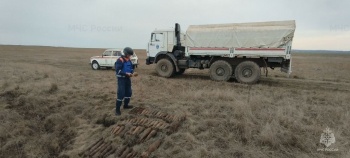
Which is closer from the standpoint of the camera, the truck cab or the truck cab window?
the truck cab

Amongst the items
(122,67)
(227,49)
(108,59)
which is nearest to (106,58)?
(108,59)

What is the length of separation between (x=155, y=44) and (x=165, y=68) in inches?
59.0

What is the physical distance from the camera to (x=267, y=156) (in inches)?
188

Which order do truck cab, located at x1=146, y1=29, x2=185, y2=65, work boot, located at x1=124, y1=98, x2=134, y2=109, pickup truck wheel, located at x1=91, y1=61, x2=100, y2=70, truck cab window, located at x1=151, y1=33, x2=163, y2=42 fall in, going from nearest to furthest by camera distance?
work boot, located at x1=124, y1=98, x2=134, y2=109 → truck cab, located at x1=146, y1=29, x2=185, y2=65 → truck cab window, located at x1=151, y1=33, x2=163, y2=42 → pickup truck wheel, located at x1=91, y1=61, x2=100, y2=70

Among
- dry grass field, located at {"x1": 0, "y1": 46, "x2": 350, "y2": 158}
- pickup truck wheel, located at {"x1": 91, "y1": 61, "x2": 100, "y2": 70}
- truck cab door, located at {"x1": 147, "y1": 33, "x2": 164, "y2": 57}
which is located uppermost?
truck cab door, located at {"x1": 147, "y1": 33, "x2": 164, "y2": 57}

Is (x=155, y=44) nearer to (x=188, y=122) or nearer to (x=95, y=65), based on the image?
(x=95, y=65)

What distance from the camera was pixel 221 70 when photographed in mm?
12812

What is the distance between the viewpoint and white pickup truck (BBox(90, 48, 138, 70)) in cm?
1773

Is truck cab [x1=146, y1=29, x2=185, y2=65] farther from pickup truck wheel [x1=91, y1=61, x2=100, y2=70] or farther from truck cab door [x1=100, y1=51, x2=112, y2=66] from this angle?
pickup truck wheel [x1=91, y1=61, x2=100, y2=70]

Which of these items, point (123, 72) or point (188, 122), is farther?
point (123, 72)

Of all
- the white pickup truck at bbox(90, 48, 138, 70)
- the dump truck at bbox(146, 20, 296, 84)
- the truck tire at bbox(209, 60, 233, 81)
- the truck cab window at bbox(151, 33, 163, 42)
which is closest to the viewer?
the dump truck at bbox(146, 20, 296, 84)

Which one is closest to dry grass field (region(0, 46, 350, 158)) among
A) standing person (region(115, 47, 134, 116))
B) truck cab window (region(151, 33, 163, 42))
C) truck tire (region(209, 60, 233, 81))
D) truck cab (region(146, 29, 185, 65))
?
standing person (region(115, 47, 134, 116))

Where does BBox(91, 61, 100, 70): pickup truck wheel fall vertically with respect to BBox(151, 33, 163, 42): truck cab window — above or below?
below

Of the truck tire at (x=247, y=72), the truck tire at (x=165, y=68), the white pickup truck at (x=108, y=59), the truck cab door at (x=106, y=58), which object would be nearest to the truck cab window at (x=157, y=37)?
the truck tire at (x=165, y=68)
